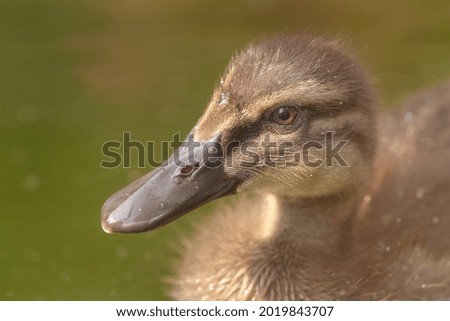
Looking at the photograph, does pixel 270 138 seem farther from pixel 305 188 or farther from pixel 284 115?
pixel 305 188

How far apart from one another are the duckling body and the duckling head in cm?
14

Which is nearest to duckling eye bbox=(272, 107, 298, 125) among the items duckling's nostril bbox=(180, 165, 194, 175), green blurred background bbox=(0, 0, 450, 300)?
duckling's nostril bbox=(180, 165, 194, 175)

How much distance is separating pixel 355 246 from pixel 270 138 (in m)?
0.44

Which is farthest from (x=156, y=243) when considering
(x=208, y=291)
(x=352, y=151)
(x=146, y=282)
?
(x=352, y=151)

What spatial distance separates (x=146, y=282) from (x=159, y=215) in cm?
77

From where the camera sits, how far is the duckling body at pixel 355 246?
2.04 meters

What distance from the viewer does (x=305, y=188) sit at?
6.36 feet

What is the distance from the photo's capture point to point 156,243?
2635mm

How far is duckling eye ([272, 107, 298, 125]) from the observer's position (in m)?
1.81
